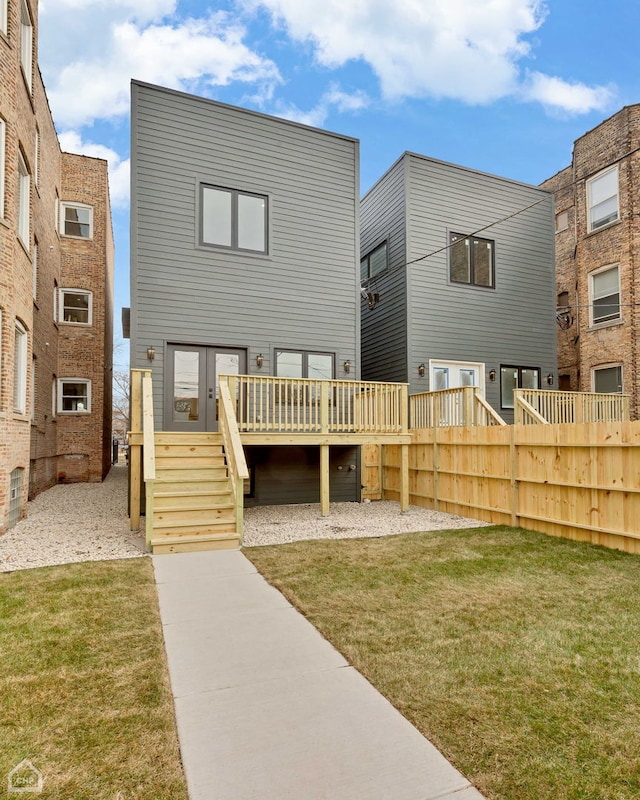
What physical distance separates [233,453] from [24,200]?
247 inches

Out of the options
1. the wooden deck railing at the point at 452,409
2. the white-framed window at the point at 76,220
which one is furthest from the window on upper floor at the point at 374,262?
the white-framed window at the point at 76,220

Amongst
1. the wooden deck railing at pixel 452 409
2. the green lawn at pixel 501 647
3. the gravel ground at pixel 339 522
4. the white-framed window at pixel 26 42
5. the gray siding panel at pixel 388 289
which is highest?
the white-framed window at pixel 26 42

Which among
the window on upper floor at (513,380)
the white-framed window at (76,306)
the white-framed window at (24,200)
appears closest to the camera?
the white-framed window at (24,200)

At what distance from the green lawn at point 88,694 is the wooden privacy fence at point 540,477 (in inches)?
211

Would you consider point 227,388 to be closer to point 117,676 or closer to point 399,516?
point 399,516

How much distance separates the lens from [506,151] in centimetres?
2894

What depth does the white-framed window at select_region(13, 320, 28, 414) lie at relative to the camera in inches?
324

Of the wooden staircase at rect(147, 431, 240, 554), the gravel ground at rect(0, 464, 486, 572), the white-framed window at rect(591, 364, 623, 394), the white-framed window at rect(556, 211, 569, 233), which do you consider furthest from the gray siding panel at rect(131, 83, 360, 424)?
the white-framed window at rect(556, 211, 569, 233)

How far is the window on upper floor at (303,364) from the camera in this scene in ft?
32.6

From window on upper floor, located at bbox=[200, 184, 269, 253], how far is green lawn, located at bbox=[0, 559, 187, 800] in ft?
23.6

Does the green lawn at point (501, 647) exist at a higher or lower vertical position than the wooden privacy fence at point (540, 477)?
lower

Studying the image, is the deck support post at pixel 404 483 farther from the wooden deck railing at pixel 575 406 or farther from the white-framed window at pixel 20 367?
the white-framed window at pixel 20 367

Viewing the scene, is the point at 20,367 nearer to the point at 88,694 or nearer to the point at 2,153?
the point at 2,153

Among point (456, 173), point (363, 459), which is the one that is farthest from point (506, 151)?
point (363, 459)
